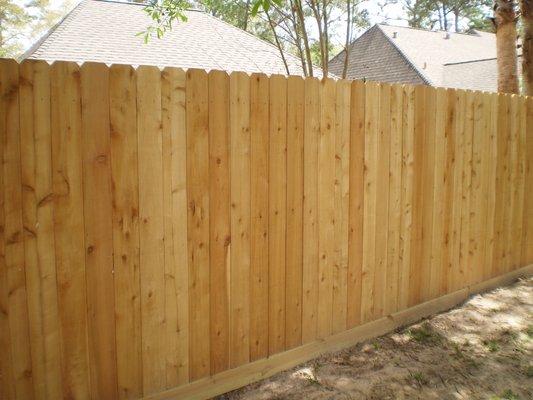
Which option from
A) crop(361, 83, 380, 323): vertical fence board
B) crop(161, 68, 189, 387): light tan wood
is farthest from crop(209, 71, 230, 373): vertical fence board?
crop(361, 83, 380, 323): vertical fence board

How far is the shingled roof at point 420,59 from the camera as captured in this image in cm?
1962

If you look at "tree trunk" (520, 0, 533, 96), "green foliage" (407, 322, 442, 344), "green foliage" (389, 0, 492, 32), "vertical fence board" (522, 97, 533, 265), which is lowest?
"green foliage" (407, 322, 442, 344)

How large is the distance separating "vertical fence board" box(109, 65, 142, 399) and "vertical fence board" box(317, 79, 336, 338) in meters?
1.33

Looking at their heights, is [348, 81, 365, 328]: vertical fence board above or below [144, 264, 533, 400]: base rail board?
above

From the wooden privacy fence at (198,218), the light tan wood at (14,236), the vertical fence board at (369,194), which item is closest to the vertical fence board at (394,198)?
the wooden privacy fence at (198,218)

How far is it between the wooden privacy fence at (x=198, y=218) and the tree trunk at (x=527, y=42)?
244 cm

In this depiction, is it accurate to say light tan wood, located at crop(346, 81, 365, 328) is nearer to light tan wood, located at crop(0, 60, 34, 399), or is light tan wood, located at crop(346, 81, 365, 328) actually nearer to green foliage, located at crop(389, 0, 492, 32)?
light tan wood, located at crop(0, 60, 34, 399)

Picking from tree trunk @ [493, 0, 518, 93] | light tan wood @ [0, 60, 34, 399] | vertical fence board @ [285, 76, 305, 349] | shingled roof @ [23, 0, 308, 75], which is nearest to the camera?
light tan wood @ [0, 60, 34, 399]

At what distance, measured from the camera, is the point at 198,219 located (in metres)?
2.67

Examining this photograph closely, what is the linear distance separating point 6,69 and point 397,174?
281 centimetres

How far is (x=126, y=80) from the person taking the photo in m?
2.36

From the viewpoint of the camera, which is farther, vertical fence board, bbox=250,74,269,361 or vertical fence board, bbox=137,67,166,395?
vertical fence board, bbox=250,74,269,361

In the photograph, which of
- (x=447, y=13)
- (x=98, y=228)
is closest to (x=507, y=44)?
(x=98, y=228)

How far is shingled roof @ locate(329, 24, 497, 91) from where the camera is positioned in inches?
773
